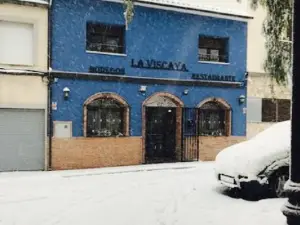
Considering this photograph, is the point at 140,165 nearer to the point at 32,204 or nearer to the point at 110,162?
the point at 110,162

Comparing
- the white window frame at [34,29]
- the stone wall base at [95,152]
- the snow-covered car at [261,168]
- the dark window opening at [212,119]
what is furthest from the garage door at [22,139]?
the snow-covered car at [261,168]

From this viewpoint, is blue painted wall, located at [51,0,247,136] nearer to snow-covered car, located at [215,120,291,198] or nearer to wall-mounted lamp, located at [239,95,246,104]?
wall-mounted lamp, located at [239,95,246,104]

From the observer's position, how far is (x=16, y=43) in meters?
15.6

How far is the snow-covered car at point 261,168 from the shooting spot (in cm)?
930

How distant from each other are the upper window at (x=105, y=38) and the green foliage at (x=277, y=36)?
869cm

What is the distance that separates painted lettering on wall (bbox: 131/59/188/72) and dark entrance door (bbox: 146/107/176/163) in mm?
1721

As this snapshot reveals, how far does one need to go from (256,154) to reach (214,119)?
9.71 metres

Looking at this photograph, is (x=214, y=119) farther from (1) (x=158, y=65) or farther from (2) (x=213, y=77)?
(1) (x=158, y=65)

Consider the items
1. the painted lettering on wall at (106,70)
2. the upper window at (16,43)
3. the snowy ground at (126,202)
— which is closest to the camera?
the snowy ground at (126,202)

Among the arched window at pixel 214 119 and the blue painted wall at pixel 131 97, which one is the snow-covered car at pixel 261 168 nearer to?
the blue painted wall at pixel 131 97

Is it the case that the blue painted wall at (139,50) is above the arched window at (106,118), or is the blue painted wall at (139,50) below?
above

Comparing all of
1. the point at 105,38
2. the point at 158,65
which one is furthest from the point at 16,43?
the point at 158,65

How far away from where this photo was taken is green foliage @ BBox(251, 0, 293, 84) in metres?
8.82

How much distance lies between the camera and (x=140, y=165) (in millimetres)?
17172
